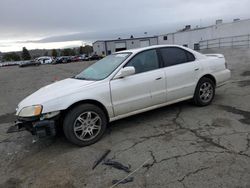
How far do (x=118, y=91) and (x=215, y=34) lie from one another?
36.3 meters

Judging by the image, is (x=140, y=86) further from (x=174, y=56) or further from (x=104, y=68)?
(x=174, y=56)

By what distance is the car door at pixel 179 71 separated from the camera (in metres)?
5.18

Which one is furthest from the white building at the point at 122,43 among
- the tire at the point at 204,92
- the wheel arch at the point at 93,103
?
the wheel arch at the point at 93,103

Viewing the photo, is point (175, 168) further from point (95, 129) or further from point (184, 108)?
point (184, 108)

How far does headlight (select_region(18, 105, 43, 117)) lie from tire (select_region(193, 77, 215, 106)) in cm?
348

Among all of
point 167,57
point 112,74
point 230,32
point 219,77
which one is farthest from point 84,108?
point 230,32

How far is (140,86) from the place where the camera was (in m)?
4.74

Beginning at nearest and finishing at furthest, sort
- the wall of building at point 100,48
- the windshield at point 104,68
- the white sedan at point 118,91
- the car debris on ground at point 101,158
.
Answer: the car debris on ground at point 101,158 < the white sedan at point 118,91 < the windshield at point 104,68 < the wall of building at point 100,48

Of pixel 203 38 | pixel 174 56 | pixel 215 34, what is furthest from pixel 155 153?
pixel 203 38

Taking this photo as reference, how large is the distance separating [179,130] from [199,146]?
2.48 feet

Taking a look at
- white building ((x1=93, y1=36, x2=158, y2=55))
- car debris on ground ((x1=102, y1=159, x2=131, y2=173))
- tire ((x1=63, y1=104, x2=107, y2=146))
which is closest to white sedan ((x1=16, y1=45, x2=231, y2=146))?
tire ((x1=63, y1=104, x2=107, y2=146))

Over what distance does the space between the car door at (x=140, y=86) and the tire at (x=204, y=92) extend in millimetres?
1030

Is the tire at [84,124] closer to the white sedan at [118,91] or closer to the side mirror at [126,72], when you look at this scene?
the white sedan at [118,91]

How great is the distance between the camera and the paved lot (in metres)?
3.16
